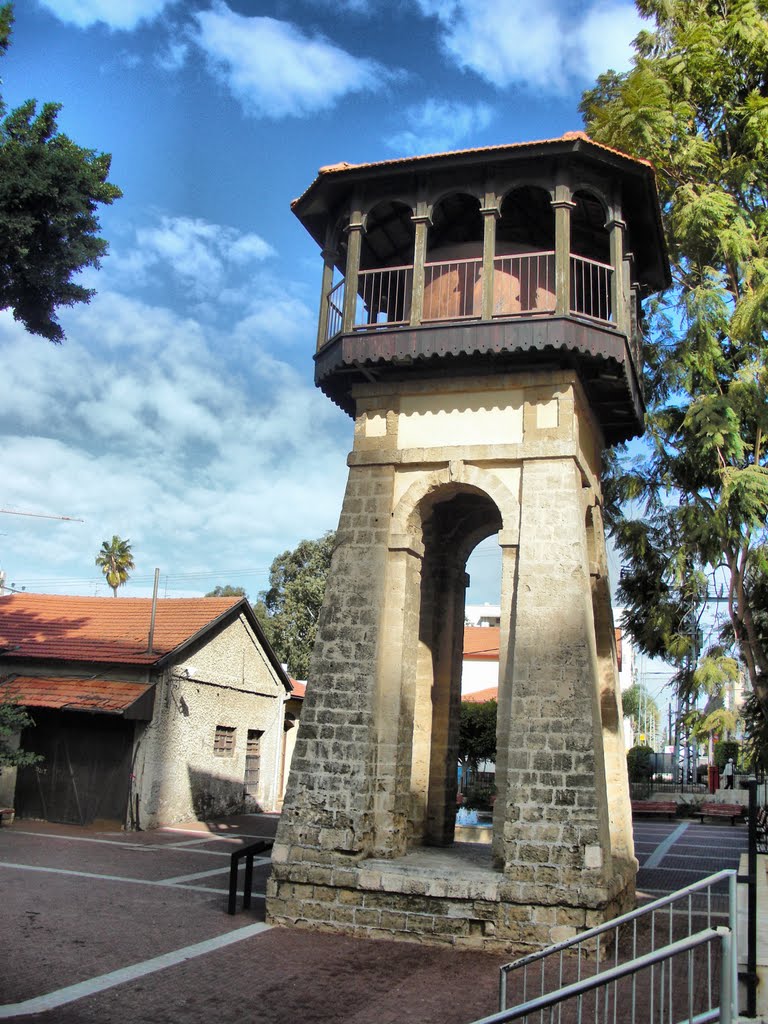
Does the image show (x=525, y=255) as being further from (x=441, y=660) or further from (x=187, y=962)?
(x=187, y=962)

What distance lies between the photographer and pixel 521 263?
1234 centimetres

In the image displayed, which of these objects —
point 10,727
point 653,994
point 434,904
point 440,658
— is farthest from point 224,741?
point 653,994

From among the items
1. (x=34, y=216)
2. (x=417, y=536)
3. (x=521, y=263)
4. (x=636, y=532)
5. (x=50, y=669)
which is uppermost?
(x=521, y=263)

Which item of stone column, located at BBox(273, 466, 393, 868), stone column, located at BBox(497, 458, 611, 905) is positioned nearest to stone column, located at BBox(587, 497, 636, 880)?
stone column, located at BBox(497, 458, 611, 905)

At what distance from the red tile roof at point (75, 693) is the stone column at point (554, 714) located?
10340mm

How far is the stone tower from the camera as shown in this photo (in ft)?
31.3

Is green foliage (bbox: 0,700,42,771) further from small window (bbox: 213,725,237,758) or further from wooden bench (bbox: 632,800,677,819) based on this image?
wooden bench (bbox: 632,800,677,819)

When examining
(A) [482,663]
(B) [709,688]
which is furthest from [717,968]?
(A) [482,663]

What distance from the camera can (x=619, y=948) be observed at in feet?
31.0

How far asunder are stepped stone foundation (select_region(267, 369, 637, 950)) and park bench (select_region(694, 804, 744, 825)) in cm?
1392

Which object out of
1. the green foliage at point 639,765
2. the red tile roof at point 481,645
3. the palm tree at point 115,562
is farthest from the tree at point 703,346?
the palm tree at point 115,562

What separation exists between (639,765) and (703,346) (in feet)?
72.0

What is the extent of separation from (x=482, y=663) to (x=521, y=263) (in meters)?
30.5

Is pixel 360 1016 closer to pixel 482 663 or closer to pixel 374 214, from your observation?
pixel 374 214
